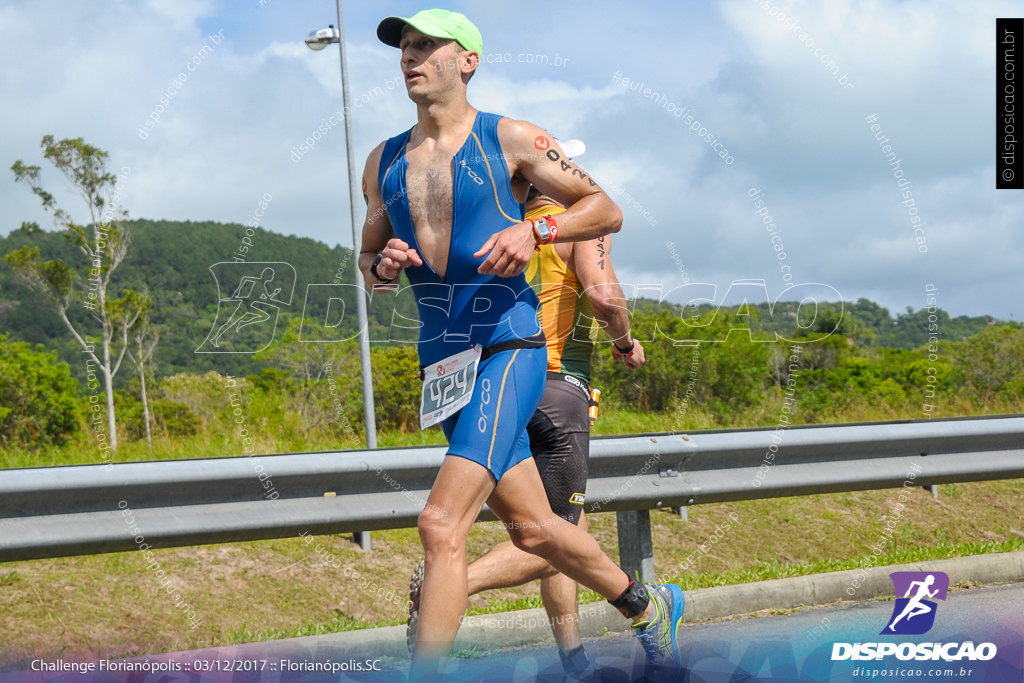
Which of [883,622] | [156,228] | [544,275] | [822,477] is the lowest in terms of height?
[883,622]

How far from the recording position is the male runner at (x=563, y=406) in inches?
155

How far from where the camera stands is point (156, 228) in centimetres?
5119

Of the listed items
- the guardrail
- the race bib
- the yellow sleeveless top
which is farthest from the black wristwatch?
the guardrail

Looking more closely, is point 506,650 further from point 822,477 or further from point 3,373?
point 3,373

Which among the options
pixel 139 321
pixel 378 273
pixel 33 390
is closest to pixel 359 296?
pixel 378 273

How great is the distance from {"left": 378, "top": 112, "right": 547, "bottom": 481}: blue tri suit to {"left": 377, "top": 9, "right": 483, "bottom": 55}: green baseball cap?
11.1 inches

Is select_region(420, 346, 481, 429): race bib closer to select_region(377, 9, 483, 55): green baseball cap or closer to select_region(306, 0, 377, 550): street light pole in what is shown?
select_region(377, 9, 483, 55): green baseball cap

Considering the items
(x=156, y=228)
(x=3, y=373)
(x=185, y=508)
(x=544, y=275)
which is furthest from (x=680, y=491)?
(x=156, y=228)

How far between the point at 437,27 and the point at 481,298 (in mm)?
959

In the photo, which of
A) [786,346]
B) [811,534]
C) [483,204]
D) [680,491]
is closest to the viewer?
[483,204]

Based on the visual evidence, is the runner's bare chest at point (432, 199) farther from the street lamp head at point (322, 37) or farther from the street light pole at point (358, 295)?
the street lamp head at point (322, 37)

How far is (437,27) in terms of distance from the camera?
333cm

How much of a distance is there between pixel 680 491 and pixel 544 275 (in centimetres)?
152

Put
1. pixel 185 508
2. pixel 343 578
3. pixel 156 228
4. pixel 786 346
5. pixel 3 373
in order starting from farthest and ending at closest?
pixel 156 228, pixel 3 373, pixel 786 346, pixel 343 578, pixel 185 508
